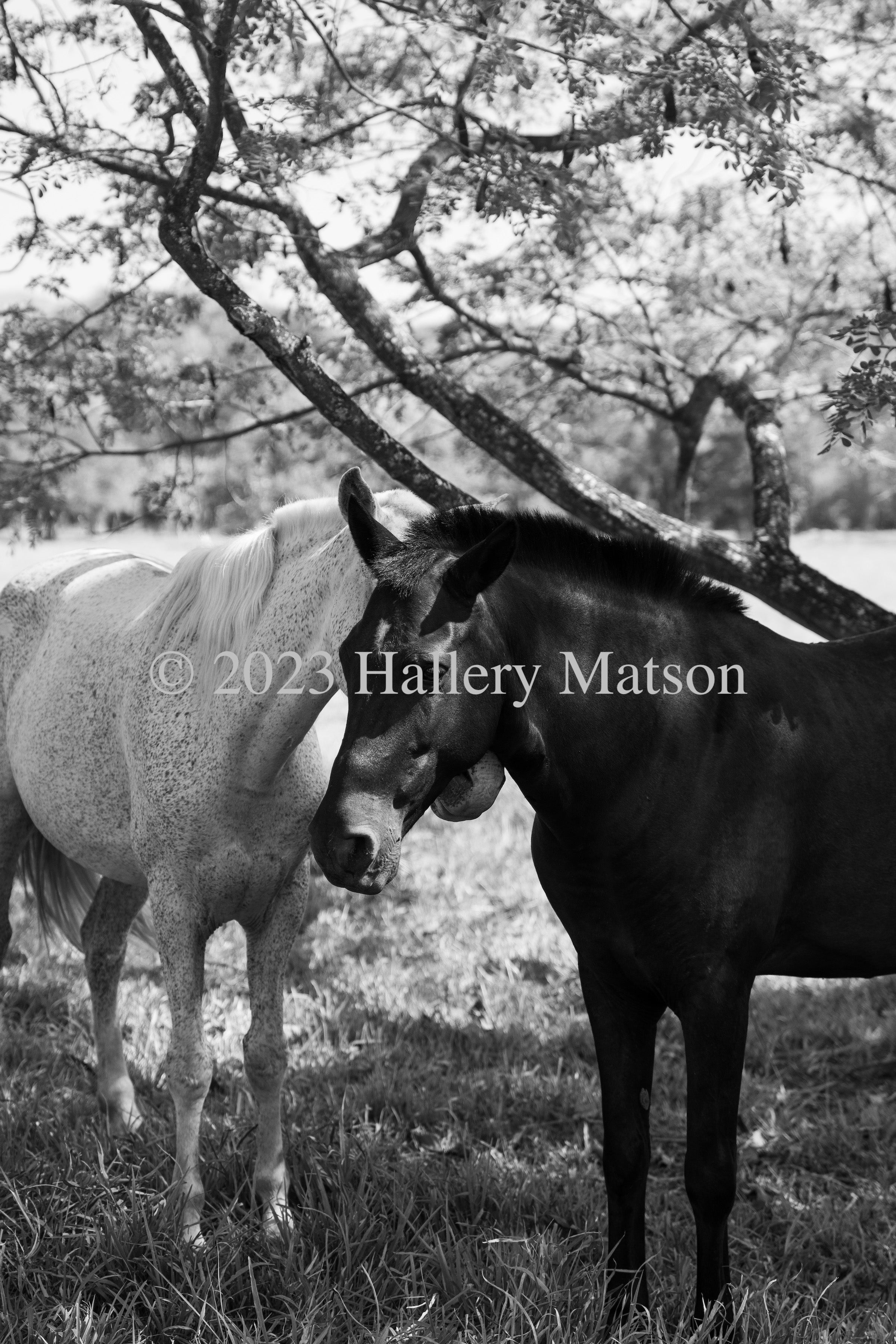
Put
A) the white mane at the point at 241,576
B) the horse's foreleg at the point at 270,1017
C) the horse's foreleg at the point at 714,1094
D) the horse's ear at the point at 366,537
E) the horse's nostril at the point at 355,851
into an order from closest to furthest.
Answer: the horse's nostril at the point at 355,851 < the horse's ear at the point at 366,537 < the horse's foreleg at the point at 714,1094 < the white mane at the point at 241,576 < the horse's foreleg at the point at 270,1017

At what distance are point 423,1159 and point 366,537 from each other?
2.28 meters

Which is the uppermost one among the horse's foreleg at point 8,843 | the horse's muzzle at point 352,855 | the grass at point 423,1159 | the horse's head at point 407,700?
the horse's head at point 407,700

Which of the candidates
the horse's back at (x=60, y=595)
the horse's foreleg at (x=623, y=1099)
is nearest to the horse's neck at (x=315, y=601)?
the horse's back at (x=60, y=595)

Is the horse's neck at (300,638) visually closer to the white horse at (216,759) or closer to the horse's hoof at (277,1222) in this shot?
the white horse at (216,759)

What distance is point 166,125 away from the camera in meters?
4.06

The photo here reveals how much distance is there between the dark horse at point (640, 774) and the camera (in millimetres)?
2363

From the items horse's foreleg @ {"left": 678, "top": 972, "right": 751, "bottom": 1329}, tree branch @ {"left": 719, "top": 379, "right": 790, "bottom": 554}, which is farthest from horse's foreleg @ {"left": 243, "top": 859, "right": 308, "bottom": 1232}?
tree branch @ {"left": 719, "top": 379, "right": 790, "bottom": 554}

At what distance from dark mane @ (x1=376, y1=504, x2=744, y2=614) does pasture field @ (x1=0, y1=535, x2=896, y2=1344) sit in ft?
5.60

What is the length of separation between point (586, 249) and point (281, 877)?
175 inches

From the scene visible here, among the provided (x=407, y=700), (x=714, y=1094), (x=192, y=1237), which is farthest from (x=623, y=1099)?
(x=407, y=700)

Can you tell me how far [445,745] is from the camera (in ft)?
7.78

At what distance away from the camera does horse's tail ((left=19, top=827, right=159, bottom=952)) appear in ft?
14.6

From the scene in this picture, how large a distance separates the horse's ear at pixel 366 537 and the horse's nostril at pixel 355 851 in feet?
2.00

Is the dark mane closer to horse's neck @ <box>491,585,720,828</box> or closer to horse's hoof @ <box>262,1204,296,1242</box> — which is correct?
horse's neck @ <box>491,585,720,828</box>
